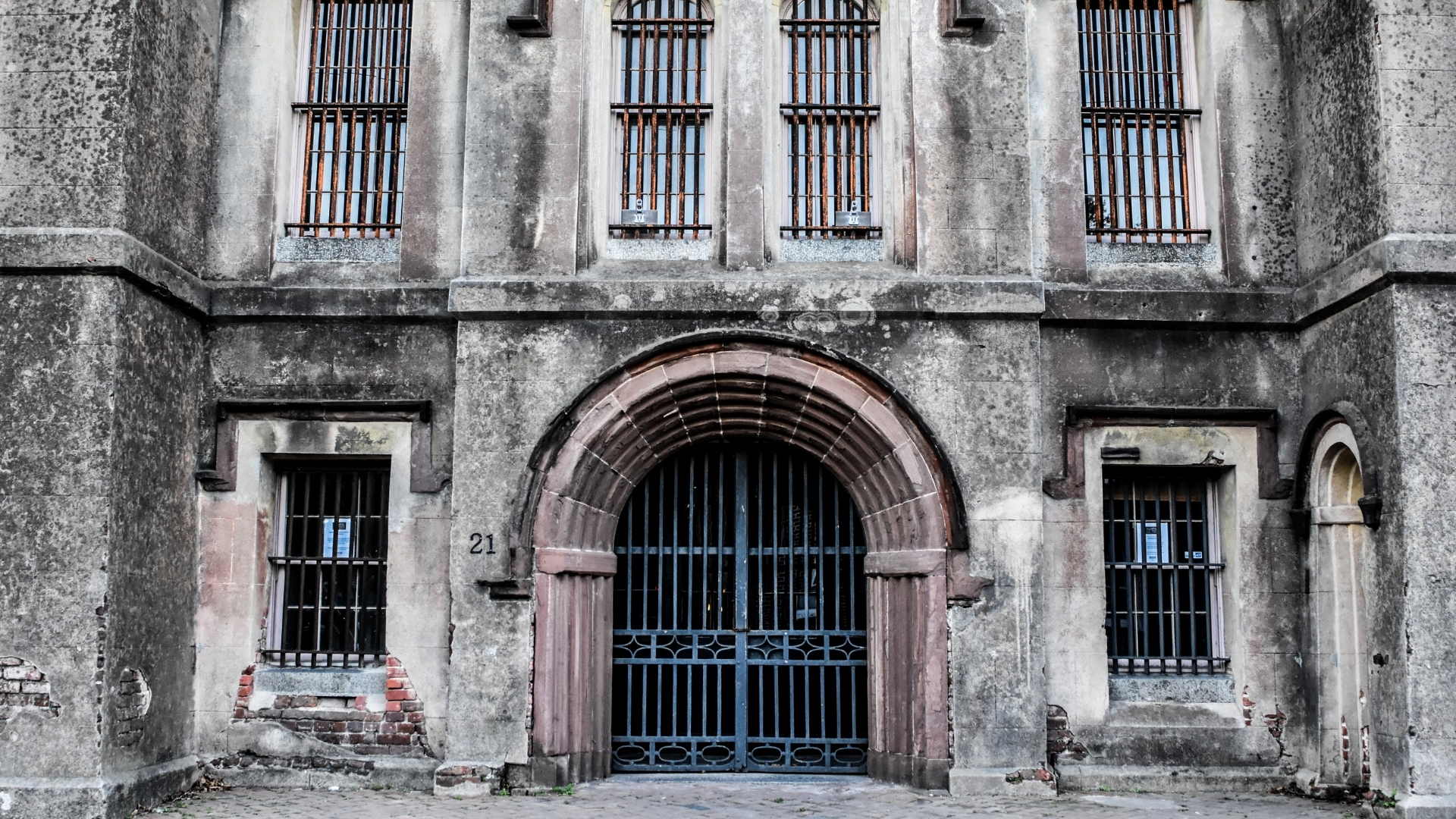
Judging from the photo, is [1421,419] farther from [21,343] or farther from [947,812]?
[21,343]

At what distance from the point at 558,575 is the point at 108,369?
10.4 ft

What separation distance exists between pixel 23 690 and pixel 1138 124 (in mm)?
8710

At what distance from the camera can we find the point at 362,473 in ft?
30.2

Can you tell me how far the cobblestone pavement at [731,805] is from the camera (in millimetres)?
7734

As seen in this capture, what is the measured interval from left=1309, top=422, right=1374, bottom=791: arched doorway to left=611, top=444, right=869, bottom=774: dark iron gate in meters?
3.18

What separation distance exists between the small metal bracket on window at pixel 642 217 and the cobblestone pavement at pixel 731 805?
13.4 feet

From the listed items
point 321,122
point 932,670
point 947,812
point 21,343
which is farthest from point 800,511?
point 21,343

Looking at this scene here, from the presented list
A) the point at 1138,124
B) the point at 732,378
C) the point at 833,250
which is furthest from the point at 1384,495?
the point at 732,378

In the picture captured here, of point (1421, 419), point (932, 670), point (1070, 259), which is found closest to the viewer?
point (1421, 419)

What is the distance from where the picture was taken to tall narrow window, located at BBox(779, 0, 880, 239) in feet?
30.1

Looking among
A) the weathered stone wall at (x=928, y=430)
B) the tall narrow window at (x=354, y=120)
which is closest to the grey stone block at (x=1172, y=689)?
the weathered stone wall at (x=928, y=430)

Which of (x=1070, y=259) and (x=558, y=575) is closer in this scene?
(x=558, y=575)

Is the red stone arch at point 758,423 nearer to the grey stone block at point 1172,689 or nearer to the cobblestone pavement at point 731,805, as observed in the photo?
the cobblestone pavement at point 731,805

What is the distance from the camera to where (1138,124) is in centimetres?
948
